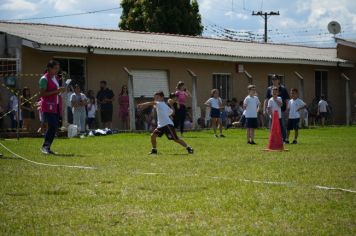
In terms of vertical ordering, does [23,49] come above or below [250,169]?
above

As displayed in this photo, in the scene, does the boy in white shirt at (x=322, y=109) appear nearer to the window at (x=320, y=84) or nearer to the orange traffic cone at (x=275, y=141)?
the window at (x=320, y=84)

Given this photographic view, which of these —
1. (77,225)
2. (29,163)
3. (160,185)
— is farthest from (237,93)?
(77,225)

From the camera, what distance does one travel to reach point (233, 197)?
832cm

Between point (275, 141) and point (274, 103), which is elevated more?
point (274, 103)

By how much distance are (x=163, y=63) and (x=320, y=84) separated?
12.4 metres

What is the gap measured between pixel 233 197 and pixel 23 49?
1764 centimetres

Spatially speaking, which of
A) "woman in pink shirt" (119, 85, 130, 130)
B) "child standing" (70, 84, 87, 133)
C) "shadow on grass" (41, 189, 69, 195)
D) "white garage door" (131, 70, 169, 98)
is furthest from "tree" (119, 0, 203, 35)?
"shadow on grass" (41, 189, 69, 195)

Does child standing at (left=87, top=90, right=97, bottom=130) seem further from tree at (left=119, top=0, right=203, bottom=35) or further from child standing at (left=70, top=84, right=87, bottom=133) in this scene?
tree at (left=119, top=0, right=203, bottom=35)

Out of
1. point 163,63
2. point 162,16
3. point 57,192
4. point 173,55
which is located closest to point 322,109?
point 163,63

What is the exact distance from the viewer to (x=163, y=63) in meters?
29.5

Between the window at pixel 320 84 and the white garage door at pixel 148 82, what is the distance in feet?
39.0

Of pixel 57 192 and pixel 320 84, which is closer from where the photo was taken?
pixel 57 192

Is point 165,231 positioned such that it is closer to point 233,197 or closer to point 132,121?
point 233,197

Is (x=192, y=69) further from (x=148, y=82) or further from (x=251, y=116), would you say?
(x=251, y=116)
